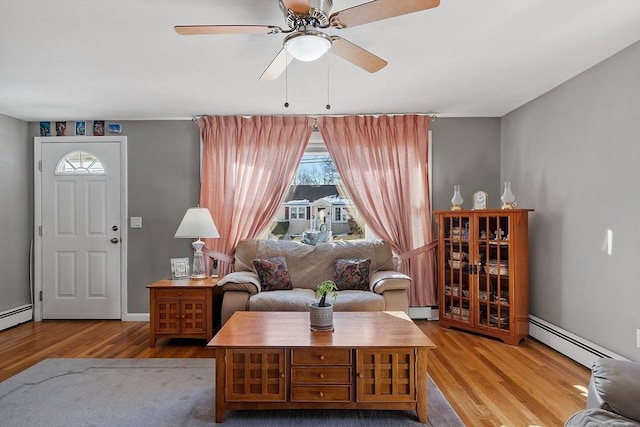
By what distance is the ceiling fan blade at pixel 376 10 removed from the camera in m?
1.69

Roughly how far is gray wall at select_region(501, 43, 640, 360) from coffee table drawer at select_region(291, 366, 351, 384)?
2.03 metres

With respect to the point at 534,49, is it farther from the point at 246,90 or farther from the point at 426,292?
the point at 426,292

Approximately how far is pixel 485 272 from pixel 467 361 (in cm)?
99

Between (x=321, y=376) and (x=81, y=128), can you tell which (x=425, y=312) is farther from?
(x=81, y=128)

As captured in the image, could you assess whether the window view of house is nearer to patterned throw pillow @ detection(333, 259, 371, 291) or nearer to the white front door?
patterned throw pillow @ detection(333, 259, 371, 291)

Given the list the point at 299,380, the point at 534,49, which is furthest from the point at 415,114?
the point at 299,380

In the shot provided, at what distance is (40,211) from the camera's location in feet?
14.8

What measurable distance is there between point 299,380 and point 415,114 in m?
3.24

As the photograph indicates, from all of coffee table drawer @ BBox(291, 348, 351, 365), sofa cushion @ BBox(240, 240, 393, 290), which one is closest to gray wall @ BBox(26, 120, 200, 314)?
sofa cushion @ BBox(240, 240, 393, 290)

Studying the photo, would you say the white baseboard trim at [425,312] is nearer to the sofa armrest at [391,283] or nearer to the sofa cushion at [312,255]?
the sofa cushion at [312,255]

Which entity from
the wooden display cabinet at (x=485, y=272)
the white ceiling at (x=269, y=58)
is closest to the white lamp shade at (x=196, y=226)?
the white ceiling at (x=269, y=58)

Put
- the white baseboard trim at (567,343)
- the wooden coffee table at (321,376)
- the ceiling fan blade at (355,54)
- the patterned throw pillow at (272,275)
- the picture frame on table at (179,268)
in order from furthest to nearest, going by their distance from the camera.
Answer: the picture frame on table at (179,268) → the patterned throw pillow at (272,275) → the white baseboard trim at (567,343) → the wooden coffee table at (321,376) → the ceiling fan blade at (355,54)

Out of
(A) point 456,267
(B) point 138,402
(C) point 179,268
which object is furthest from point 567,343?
(C) point 179,268

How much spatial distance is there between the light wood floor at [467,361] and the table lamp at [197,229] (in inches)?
28.8
